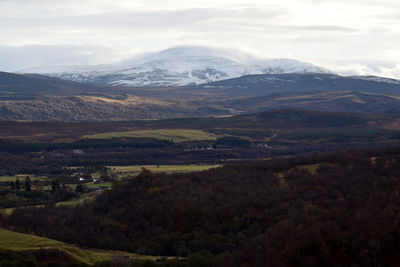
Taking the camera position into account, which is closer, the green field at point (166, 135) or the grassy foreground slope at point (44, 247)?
the grassy foreground slope at point (44, 247)

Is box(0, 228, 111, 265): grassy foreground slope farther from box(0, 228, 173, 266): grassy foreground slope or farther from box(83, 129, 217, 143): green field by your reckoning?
box(83, 129, 217, 143): green field

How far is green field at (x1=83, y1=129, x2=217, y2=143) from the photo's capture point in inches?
7193

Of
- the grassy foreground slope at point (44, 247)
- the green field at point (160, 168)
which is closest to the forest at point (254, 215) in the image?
the grassy foreground slope at point (44, 247)

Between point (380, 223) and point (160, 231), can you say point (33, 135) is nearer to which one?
point (160, 231)

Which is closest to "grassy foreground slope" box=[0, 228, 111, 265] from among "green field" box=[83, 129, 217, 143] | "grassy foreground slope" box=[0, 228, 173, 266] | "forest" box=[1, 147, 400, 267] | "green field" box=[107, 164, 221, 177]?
"grassy foreground slope" box=[0, 228, 173, 266]

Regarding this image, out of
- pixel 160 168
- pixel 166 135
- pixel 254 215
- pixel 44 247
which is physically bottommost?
pixel 160 168

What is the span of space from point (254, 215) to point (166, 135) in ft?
362

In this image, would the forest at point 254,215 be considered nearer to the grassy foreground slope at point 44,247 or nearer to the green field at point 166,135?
the grassy foreground slope at point 44,247

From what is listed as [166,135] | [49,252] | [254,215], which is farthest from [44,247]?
[166,135]

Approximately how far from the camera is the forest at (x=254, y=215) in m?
57.8

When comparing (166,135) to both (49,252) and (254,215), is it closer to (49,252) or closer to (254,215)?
(254,215)

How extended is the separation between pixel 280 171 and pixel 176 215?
69.7 ft

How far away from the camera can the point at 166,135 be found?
187 meters

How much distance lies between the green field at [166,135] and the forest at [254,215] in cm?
7817
